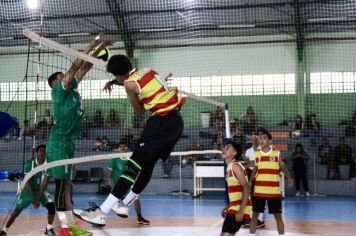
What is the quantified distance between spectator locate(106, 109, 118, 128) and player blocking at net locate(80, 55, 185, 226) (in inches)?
601

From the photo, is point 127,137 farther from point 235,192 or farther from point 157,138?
point 157,138

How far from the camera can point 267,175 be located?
27.3 feet

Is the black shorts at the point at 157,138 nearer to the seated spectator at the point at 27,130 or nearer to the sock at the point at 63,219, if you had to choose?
the sock at the point at 63,219

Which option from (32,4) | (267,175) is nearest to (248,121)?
(32,4)

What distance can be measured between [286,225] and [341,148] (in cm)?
1082

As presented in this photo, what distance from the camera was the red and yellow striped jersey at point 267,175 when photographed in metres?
8.22

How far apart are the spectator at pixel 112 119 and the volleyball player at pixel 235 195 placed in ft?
46.5

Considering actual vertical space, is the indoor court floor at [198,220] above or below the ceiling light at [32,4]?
below

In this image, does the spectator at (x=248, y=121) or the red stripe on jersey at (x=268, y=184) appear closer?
the red stripe on jersey at (x=268, y=184)

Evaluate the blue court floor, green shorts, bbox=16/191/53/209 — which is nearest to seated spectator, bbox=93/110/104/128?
the blue court floor

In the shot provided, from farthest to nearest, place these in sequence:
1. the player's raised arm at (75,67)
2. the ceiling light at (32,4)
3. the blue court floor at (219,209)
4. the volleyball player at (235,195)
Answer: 1. the ceiling light at (32,4)
2. the blue court floor at (219,209)
3. the player's raised arm at (75,67)
4. the volleyball player at (235,195)

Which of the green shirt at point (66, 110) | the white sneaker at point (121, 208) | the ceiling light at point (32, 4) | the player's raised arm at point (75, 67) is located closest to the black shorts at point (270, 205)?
the green shirt at point (66, 110)

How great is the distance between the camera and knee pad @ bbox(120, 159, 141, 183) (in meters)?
5.05

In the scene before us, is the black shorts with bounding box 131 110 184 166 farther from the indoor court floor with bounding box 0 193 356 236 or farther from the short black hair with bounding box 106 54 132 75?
the indoor court floor with bounding box 0 193 356 236
